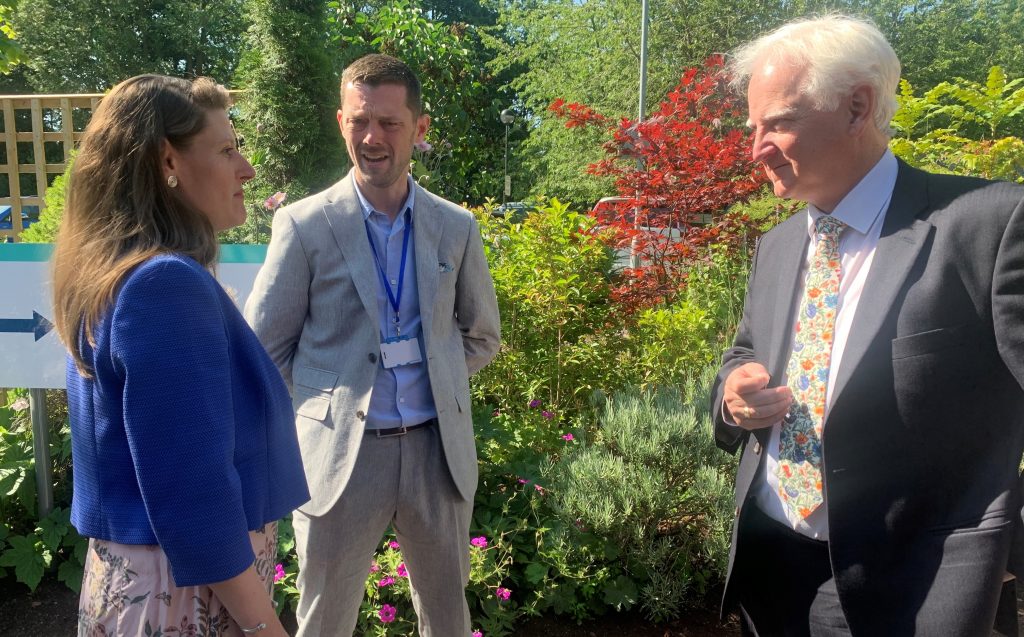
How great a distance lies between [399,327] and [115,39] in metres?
27.9

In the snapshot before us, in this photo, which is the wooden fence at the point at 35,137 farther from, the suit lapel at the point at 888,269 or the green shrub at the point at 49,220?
the suit lapel at the point at 888,269

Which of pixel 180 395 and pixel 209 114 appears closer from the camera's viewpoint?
pixel 180 395

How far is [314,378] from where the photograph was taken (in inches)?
88.2

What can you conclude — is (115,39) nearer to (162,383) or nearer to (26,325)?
(26,325)

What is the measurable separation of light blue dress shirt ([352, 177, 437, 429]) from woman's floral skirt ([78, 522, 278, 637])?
0.93 m

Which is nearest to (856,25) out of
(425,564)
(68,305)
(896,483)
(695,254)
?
(896,483)

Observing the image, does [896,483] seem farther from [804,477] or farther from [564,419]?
[564,419]

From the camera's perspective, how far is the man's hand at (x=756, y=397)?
1.64 meters

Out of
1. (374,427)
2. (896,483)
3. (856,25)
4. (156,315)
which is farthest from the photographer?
(374,427)

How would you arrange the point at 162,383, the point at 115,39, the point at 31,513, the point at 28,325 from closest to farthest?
the point at 162,383 < the point at 28,325 < the point at 31,513 < the point at 115,39

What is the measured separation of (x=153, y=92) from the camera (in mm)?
1363

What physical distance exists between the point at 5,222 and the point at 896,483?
31.9 ft

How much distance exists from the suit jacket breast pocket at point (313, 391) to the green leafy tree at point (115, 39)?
80.9 feet

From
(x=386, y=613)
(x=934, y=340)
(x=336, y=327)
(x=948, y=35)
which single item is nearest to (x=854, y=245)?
(x=934, y=340)
